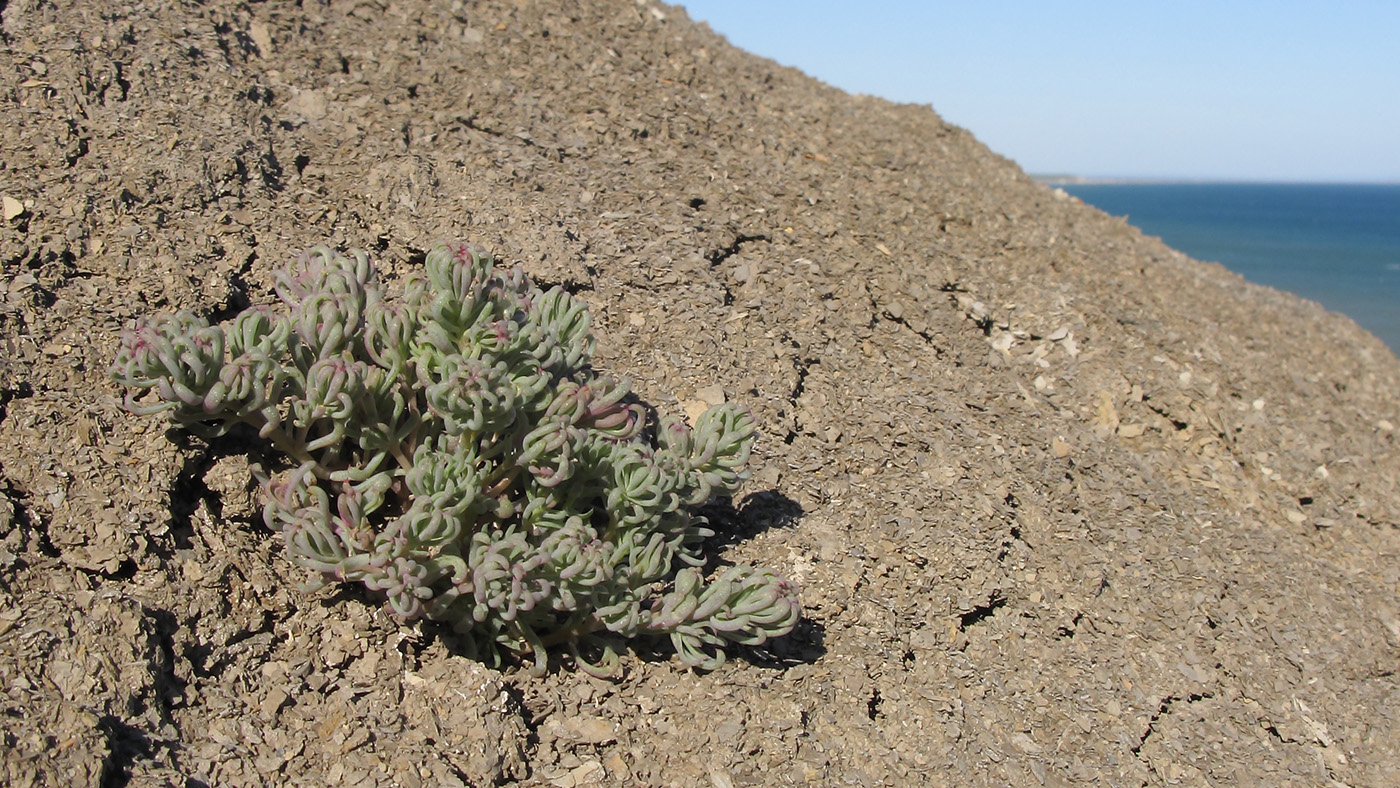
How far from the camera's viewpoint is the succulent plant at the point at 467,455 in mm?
2562

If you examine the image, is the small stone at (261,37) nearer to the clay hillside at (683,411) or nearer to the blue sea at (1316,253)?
the clay hillside at (683,411)

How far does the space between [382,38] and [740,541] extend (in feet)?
11.0

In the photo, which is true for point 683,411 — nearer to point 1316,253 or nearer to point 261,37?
point 261,37

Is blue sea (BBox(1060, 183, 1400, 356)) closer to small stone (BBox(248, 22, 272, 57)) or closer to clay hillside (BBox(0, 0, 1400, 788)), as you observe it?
clay hillside (BBox(0, 0, 1400, 788))

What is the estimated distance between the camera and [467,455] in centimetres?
272

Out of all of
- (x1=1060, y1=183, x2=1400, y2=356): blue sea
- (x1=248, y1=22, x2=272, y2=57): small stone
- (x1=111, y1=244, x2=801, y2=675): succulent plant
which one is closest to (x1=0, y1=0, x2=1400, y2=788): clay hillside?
(x1=248, y1=22, x2=272, y2=57): small stone

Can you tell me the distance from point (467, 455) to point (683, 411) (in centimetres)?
Result: 125

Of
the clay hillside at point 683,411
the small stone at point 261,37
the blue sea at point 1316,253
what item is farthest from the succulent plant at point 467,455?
the blue sea at point 1316,253

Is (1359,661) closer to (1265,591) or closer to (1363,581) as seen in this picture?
(1265,591)

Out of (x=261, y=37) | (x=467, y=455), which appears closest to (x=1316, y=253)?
(x=261, y=37)

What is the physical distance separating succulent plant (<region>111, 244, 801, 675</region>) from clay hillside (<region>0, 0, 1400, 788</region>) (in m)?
0.25

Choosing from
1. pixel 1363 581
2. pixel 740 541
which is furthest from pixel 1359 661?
pixel 740 541

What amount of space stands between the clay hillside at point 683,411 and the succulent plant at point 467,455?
0.25 meters

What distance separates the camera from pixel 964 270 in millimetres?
5508
